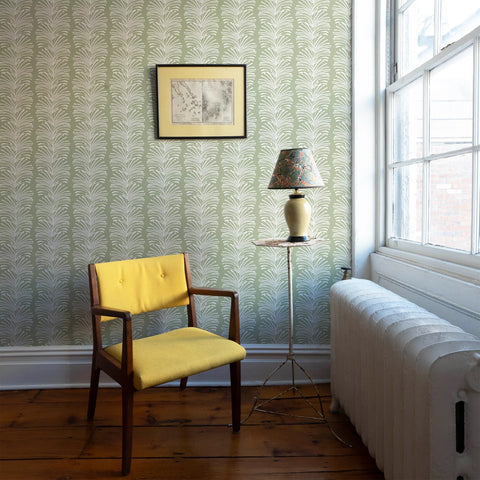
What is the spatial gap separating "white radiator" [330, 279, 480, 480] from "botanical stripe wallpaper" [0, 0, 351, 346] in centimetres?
88

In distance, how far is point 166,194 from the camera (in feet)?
8.34

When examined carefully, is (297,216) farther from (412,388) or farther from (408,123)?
(412,388)

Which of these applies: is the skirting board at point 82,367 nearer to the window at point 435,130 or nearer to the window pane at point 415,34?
the window at point 435,130

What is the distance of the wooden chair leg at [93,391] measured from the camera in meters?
2.12

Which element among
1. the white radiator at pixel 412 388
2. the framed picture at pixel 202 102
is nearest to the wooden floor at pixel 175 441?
the white radiator at pixel 412 388

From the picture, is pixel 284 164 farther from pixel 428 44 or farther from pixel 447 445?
pixel 447 445

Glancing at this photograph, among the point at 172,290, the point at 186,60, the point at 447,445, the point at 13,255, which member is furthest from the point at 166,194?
the point at 447,445

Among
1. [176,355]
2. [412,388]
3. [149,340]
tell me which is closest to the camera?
[412,388]

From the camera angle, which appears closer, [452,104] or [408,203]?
[452,104]

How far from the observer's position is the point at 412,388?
3.86ft

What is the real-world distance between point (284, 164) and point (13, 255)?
1.73 metres

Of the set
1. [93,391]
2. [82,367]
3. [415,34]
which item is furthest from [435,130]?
[82,367]

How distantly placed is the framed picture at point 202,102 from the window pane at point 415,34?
92 cm

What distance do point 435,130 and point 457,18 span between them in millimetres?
460
